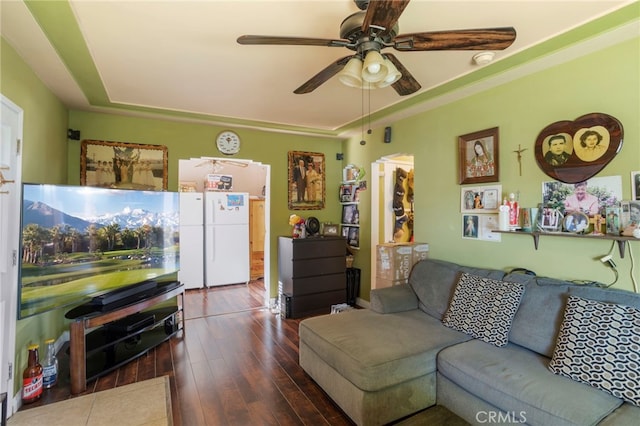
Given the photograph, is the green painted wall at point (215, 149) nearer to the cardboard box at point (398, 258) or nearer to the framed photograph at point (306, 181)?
the framed photograph at point (306, 181)

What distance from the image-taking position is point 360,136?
4.53 metres

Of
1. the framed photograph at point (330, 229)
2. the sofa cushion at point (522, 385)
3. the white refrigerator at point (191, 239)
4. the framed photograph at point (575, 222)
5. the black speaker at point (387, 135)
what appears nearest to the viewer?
the sofa cushion at point (522, 385)

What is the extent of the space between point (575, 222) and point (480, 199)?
771 millimetres

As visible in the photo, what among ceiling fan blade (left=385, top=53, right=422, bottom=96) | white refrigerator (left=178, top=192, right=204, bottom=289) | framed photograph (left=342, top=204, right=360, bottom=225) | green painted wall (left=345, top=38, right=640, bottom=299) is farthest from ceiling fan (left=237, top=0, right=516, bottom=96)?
white refrigerator (left=178, top=192, right=204, bottom=289)

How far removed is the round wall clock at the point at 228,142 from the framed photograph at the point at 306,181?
2.59ft

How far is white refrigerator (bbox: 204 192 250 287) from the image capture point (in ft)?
18.5

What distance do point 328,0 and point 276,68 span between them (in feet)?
2.95

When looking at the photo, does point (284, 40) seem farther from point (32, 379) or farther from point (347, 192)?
point (347, 192)

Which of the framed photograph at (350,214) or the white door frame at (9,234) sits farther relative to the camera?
the framed photograph at (350,214)

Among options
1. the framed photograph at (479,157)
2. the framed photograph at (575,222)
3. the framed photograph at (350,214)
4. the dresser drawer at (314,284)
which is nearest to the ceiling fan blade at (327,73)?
the framed photograph at (479,157)

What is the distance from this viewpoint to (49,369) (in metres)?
2.42

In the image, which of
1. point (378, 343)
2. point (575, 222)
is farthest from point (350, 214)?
point (575, 222)

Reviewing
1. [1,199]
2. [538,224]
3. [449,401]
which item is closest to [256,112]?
[1,199]

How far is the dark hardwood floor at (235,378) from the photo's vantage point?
2.07 meters
